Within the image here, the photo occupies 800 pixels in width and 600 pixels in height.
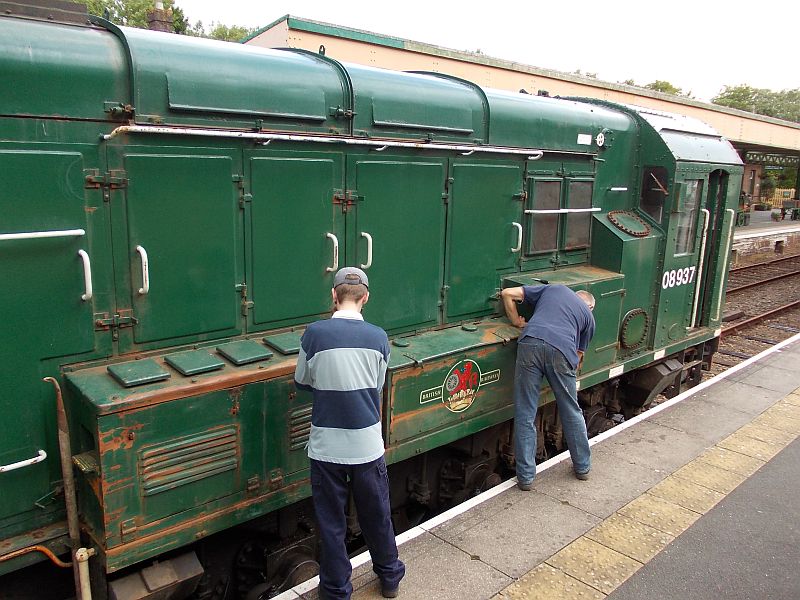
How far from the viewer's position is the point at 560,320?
4852 mm

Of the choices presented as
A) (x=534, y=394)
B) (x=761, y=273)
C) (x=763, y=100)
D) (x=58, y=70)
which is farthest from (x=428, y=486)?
(x=763, y=100)

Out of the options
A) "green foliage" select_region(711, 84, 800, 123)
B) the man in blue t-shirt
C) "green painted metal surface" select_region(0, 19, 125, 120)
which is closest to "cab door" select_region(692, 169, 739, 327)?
the man in blue t-shirt

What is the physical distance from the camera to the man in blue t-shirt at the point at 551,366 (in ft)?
Answer: 15.7

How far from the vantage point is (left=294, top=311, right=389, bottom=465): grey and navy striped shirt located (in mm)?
3156

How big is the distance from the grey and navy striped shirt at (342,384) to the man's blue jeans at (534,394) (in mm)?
1846

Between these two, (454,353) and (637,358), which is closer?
(454,353)

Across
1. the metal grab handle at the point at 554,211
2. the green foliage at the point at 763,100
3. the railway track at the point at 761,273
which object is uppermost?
the green foliage at the point at 763,100

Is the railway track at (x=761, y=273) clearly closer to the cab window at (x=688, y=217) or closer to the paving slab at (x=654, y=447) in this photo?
the cab window at (x=688, y=217)

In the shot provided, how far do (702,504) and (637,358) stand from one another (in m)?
2.09

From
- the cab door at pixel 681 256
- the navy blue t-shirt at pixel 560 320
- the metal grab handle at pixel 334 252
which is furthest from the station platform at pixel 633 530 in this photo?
the metal grab handle at pixel 334 252

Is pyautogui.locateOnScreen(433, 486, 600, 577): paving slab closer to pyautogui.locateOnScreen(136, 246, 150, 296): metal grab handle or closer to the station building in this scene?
pyautogui.locateOnScreen(136, 246, 150, 296): metal grab handle

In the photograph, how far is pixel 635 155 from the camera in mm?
6746

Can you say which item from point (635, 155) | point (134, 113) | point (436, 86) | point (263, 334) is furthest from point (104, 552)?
point (635, 155)

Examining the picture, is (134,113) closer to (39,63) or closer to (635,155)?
(39,63)
